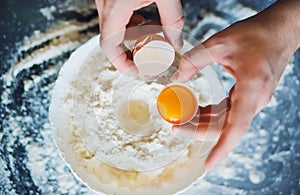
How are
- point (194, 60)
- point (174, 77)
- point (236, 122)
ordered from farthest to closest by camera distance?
1. point (174, 77)
2. point (194, 60)
3. point (236, 122)

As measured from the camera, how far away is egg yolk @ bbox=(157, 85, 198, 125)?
3.36ft

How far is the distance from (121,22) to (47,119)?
359mm

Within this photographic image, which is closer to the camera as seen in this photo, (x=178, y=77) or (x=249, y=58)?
(x=249, y=58)

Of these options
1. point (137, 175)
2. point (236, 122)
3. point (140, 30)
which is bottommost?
point (137, 175)

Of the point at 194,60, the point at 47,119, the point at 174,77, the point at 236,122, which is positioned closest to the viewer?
the point at 236,122

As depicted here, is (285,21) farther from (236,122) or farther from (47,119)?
(47,119)

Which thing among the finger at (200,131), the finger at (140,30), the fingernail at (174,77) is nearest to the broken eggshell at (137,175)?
the finger at (200,131)

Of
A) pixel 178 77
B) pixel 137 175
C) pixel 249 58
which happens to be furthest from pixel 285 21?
pixel 137 175

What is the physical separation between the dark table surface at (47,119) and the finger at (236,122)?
0.36 m

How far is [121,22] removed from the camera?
97 cm

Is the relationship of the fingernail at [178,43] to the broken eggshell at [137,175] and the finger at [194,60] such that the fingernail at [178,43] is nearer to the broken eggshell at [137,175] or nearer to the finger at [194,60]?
the finger at [194,60]

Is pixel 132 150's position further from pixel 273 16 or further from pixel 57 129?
pixel 273 16

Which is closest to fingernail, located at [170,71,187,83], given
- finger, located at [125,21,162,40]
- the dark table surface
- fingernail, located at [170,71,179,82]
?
fingernail, located at [170,71,179,82]

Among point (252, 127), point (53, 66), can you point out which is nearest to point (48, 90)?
point (53, 66)
